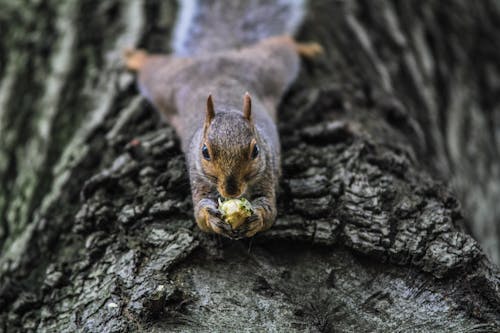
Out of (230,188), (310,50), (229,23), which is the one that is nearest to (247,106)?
(230,188)

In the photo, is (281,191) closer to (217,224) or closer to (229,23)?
(217,224)

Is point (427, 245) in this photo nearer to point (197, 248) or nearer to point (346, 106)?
point (197, 248)

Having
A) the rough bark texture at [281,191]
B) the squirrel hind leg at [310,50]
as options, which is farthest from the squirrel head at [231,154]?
the squirrel hind leg at [310,50]

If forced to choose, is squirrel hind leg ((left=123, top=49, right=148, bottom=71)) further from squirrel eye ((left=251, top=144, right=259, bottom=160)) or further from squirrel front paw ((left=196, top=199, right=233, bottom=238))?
squirrel front paw ((left=196, top=199, right=233, bottom=238))

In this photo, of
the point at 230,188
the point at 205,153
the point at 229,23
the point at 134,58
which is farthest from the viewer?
the point at 229,23

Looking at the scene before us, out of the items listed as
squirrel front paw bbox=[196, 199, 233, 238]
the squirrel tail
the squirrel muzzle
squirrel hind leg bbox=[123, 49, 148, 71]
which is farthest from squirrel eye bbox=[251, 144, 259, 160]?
the squirrel tail

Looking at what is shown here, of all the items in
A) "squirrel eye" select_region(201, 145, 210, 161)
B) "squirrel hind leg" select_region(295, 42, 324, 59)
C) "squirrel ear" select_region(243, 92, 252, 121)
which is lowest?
"squirrel eye" select_region(201, 145, 210, 161)
